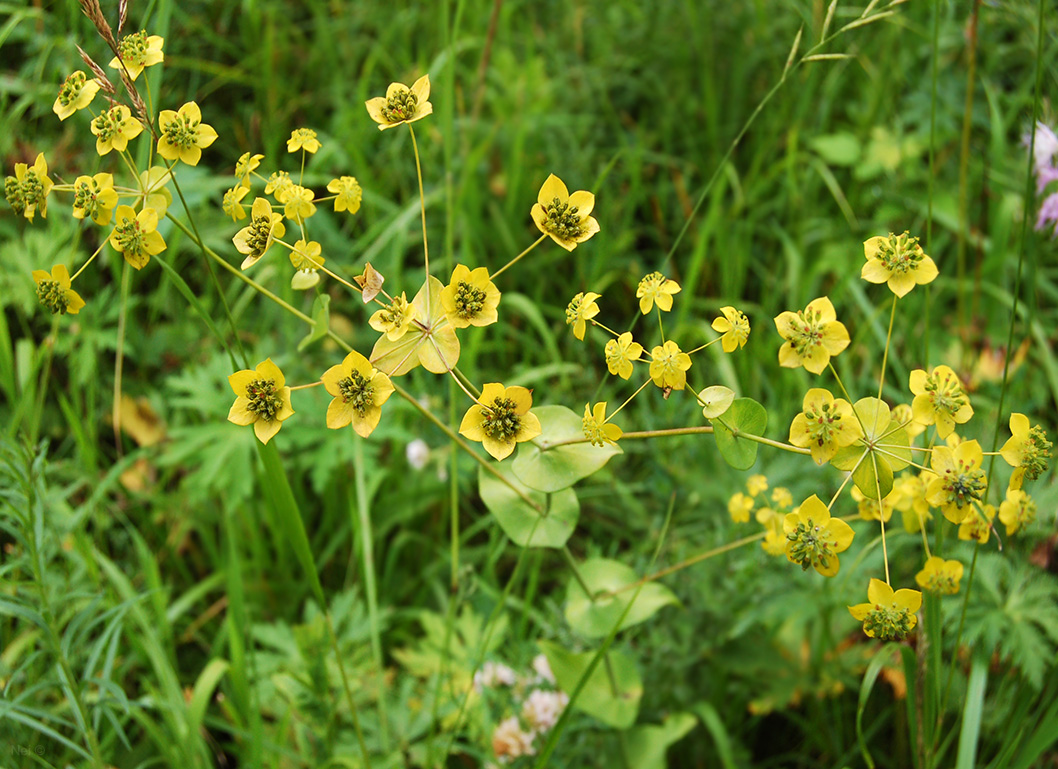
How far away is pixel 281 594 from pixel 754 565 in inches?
49.2

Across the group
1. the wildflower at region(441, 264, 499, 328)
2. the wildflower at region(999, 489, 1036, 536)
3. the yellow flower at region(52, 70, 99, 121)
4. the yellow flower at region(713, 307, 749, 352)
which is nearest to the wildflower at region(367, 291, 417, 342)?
the wildflower at region(441, 264, 499, 328)

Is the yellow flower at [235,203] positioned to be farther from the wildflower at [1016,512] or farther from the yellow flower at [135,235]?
the wildflower at [1016,512]

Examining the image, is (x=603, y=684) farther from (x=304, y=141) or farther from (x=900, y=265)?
(x=304, y=141)

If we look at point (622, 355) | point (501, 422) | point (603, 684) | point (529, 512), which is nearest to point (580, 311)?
point (622, 355)

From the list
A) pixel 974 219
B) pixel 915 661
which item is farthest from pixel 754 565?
pixel 974 219

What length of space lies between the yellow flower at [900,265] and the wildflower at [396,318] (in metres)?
0.63

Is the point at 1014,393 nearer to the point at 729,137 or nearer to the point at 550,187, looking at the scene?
the point at 729,137

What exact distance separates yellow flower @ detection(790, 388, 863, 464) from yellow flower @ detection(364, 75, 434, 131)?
688 mm

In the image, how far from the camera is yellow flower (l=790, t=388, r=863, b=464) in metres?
1.04

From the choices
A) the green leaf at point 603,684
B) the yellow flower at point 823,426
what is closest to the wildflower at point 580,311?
the yellow flower at point 823,426

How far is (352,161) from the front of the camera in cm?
280

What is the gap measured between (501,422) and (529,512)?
16.7 inches

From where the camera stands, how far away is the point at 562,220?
1140mm

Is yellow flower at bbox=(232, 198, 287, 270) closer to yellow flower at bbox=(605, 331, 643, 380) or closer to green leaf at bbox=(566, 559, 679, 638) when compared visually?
yellow flower at bbox=(605, 331, 643, 380)
